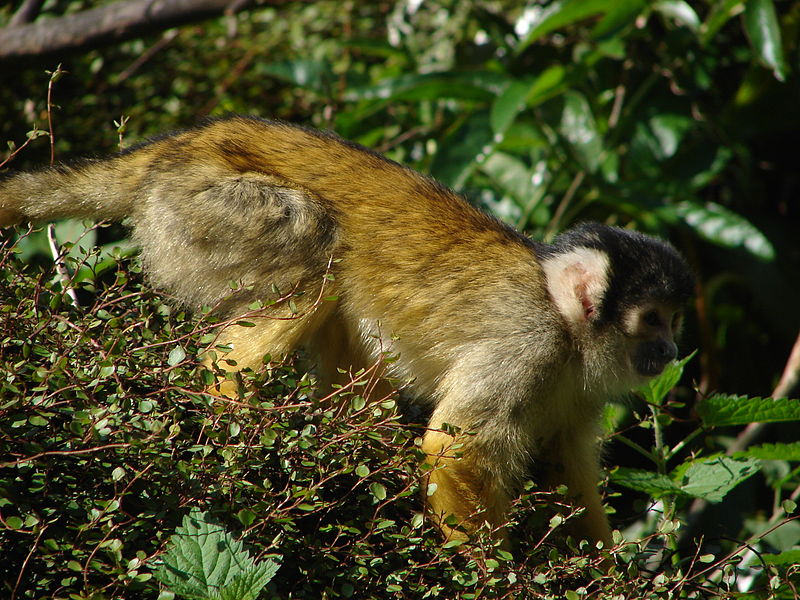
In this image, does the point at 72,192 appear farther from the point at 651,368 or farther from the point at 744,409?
the point at 744,409

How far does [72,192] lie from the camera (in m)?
2.89

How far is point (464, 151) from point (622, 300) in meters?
1.65

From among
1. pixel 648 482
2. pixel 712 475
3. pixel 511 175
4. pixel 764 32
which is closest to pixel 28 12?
pixel 511 175

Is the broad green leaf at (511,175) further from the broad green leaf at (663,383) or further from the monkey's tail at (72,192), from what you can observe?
the monkey's tail at (72,192)

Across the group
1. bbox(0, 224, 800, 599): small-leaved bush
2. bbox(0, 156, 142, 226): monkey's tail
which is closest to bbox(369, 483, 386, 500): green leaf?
bbox(0, 224, 800, 599): small-leaved bush

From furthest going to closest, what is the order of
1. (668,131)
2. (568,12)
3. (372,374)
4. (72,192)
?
1. (668,131)
2. (568,12)
3. (72,192)
4. (372,374)

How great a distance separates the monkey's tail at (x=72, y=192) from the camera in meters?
2.78

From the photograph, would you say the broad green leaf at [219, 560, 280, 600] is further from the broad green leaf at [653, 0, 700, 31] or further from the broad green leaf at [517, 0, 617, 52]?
the broad green leaf at [653, 0, 700, 31]

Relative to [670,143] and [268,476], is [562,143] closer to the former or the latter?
[670,143]

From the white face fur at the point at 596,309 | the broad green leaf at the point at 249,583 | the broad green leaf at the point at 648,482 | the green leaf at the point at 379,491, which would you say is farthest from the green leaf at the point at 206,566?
the white face fur at the point at 596,309

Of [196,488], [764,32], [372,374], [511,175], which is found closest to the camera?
[196,488]

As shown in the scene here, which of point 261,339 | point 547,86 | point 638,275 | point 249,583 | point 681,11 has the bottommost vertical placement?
point 261,339

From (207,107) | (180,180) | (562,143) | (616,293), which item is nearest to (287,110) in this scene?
(207,107)

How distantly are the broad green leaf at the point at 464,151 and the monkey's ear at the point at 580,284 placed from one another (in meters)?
1.34
